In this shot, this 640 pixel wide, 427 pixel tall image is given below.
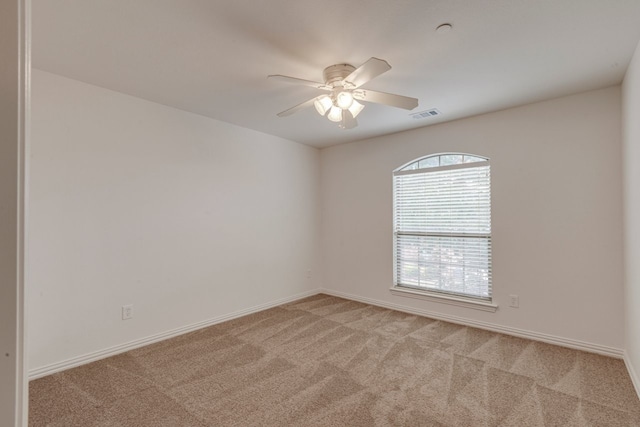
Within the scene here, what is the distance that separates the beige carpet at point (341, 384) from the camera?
6.47 ft

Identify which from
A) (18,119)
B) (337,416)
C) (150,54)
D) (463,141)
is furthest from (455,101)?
(18,119)

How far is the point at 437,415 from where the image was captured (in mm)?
1987

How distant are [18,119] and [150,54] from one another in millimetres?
2180

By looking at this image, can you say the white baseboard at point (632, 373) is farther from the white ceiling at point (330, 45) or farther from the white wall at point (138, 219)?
A: the white wall at point (138, 219)

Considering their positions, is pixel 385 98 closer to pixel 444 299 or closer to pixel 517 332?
pixel 444 299

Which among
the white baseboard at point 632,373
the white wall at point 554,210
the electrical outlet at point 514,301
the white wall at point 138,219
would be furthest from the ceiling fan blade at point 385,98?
the white baseboard at point 632,373

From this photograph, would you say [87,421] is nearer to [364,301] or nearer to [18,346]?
[18,346]

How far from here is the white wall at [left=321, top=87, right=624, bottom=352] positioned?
9.12 ft

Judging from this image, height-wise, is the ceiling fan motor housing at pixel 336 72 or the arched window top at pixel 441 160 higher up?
the ceiling fan motor housing at pixel 336 72

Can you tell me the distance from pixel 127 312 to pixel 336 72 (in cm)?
284
